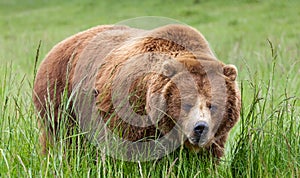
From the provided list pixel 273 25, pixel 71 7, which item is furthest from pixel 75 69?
pixel 71 7

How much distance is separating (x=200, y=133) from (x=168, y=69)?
51 centimetres

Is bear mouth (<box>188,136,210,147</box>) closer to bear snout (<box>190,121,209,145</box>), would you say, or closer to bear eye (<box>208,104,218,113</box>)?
bear snout (<box>190,121,209,145</box>)

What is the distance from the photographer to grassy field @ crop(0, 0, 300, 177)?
3.55 metres

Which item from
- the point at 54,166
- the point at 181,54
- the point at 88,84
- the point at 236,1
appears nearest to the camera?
the point at 54,166

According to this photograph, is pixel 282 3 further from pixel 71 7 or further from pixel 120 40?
pixel 120 40

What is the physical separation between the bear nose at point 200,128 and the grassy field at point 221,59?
18 cm

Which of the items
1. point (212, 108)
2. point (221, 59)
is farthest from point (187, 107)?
point (221, 59)

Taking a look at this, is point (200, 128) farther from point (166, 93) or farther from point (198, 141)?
point (166, 93)

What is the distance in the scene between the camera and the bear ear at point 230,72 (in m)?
3.86

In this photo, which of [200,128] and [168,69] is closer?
[200,128]

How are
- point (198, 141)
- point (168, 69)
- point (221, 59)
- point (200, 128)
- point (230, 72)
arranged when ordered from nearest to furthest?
point (200, 128)
point (198, 141)
point (168, 69)
point (230, 72)
point (221, 59)

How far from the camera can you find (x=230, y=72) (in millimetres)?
3871

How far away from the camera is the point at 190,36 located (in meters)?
4.19

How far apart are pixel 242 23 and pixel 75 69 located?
12221 mm
